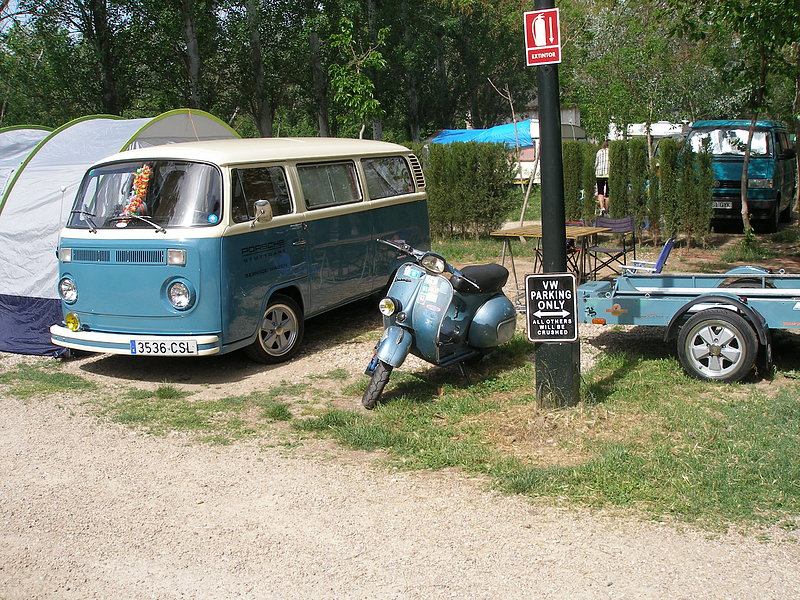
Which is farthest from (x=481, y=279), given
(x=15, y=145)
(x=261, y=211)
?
(x=15, y=145)

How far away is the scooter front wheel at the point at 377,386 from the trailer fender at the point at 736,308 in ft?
7.49

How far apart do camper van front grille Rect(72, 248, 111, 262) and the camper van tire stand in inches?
A: 58.1

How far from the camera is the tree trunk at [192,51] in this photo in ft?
72.4

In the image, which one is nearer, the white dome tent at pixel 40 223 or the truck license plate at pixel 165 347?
the truck license plate at pixel 165 347

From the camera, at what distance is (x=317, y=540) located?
4.31m

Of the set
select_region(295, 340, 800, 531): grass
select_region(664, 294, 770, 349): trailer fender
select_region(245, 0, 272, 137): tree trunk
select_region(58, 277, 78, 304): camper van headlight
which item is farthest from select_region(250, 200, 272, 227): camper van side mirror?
select_region(245, 0, 272, 137): tree trunk

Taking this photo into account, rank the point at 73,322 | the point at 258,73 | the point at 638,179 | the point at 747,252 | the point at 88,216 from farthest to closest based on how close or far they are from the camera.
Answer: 1. the point at 258,73
2. the point at 638,179
3. the point at 747,252
4. the point at 88,216
5. the point at 73,322

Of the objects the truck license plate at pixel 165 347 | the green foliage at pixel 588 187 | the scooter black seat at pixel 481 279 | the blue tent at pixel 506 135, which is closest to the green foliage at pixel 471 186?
the green foliage at pixel 588 187

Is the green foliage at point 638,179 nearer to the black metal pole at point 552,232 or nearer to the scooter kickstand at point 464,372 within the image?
the scooter kickstand at point 464,372

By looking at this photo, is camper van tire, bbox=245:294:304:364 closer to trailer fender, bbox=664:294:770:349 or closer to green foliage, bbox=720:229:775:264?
trailer fender, bbox=664:294:770:349

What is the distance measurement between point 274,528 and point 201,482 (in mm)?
859

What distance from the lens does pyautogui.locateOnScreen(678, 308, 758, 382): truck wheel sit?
6293 millimetres

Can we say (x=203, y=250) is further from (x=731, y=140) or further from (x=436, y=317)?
(x=731, y=140)

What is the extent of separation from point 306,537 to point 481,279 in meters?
3.12
